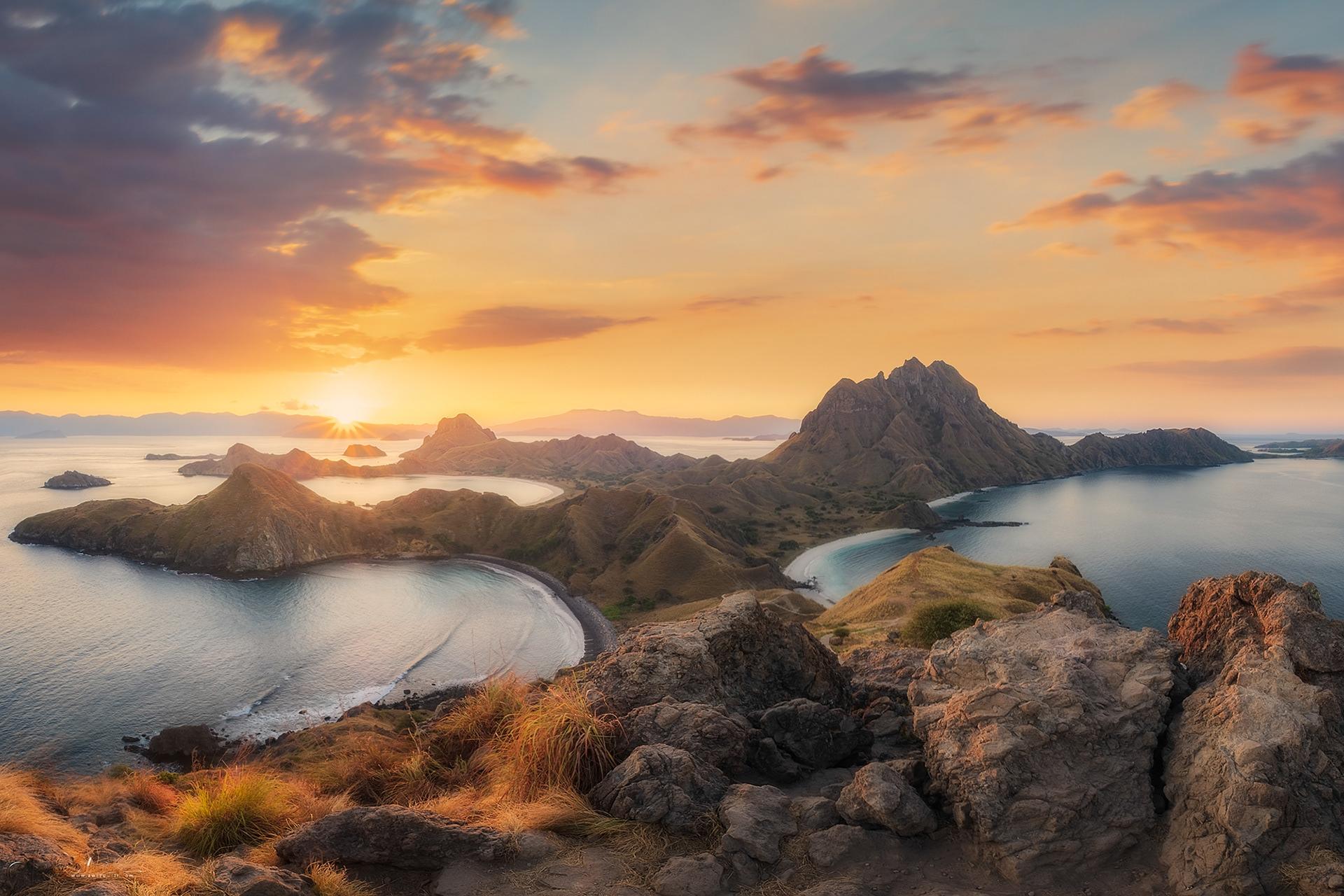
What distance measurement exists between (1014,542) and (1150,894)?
198 meters

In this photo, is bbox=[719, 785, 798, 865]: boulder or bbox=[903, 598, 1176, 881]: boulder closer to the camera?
bbox=[903, 598, 1176, 881]: boulder

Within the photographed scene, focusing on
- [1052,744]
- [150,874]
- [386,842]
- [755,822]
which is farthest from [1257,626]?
[150,874]

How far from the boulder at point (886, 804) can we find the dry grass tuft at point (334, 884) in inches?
279

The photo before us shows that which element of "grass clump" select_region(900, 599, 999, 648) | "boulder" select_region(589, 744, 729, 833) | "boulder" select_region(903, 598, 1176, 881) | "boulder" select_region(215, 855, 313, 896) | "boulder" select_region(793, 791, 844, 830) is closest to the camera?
"boulder" select_region(215, 855, 313, 896)

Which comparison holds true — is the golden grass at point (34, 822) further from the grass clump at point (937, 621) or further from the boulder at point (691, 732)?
the grass clump at point (937, 621)

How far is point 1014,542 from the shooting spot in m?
182

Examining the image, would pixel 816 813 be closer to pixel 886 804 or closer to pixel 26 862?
pixel 886 804

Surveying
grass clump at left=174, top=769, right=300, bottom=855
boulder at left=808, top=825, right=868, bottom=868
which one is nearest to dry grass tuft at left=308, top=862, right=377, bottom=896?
grass clump at left=174, top=769, right=300, bottom=855

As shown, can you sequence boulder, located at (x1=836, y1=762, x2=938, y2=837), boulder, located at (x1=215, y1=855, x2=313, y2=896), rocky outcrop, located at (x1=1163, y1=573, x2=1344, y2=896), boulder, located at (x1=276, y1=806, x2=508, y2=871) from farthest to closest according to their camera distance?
1. boulder, located at (x1=836, y1=762, x2=938, y2=837)
2. boulder, located at (x1=276, y1=806, x2=508, y2=871)
3. rocky outcrop, located at (x1=1163, y1=573, x2=1344, y2=896)
4. boulder, located at (x1=215, y1=855, x2=313, y2=896)

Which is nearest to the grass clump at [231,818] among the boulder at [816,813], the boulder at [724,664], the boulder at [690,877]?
the boulder at [724,664]

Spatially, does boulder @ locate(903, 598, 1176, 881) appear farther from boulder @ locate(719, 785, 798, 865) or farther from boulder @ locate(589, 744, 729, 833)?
boulder @ locate(589, 744, 729, 833)

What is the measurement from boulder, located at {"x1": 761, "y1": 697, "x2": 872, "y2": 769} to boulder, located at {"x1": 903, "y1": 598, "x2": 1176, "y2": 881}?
5.32ft

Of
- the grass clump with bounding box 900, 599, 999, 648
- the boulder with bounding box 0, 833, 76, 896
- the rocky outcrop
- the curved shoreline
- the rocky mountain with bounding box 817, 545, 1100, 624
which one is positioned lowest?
the curved shoreline

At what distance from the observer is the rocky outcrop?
7.87m
